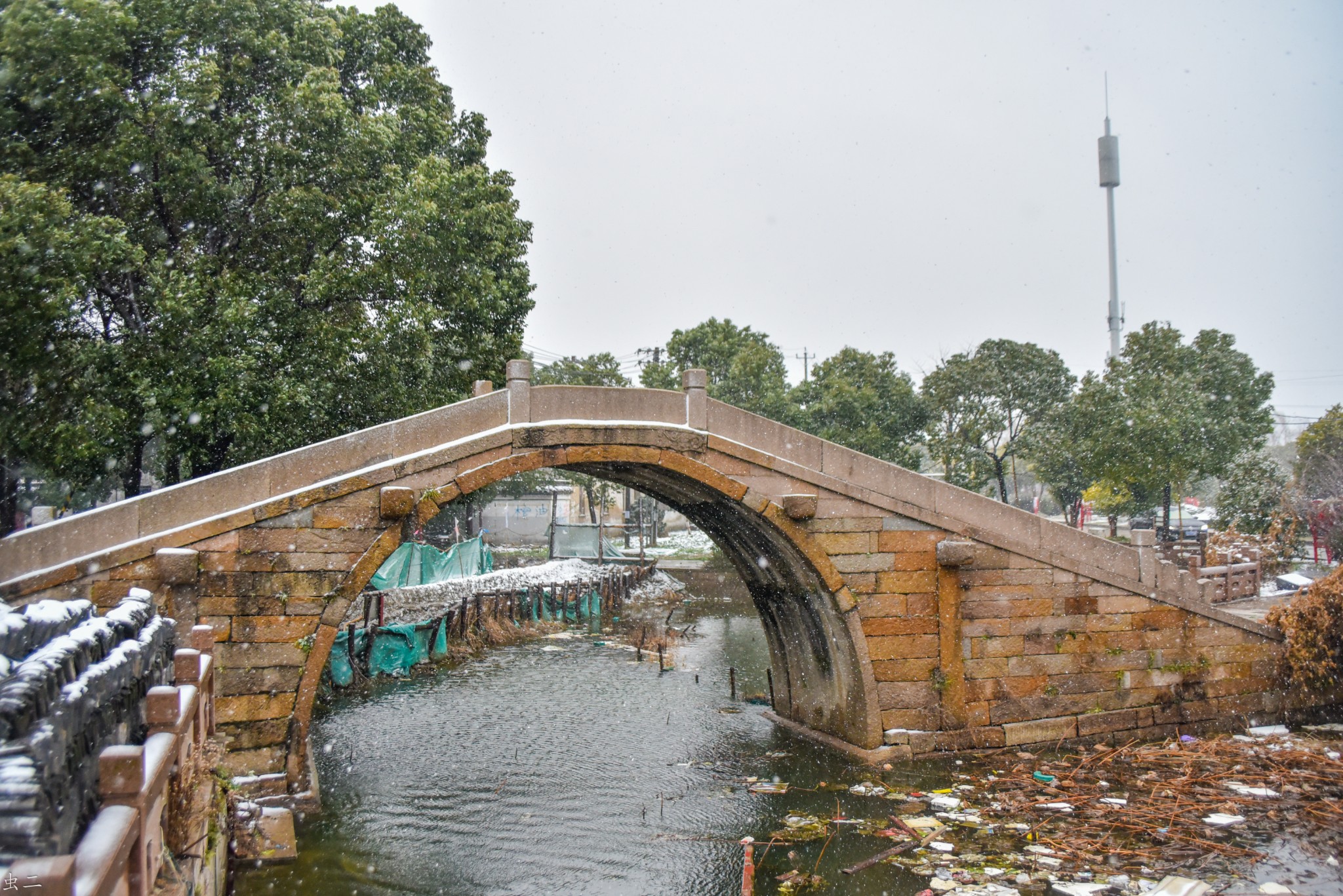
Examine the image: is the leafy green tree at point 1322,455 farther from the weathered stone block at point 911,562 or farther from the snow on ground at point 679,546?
the weathered stone block at point 911,562

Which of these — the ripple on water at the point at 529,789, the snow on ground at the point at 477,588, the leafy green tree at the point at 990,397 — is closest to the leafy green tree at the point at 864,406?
the leafy green tree at the point at 990,397

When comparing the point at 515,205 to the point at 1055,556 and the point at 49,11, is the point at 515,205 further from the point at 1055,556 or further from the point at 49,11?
the point at 1055,556

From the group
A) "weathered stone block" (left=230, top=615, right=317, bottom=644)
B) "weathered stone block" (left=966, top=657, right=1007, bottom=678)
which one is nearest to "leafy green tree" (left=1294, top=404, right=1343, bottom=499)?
"weathered stone block" (left=966, top=657, right=1007, bottom=678)

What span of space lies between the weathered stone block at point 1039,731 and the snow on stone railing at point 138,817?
896cm

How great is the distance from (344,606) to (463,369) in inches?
294

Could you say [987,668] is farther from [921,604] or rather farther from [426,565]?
[426,565]

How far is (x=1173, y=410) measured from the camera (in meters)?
26.7

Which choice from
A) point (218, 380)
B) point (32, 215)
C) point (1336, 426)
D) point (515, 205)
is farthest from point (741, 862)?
point (1336, 426)

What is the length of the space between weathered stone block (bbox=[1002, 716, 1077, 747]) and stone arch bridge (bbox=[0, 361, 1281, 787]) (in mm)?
31

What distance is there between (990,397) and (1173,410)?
7612mm

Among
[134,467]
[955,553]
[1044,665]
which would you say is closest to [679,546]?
[134,467]

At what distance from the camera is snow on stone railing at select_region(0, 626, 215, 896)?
92.0 inches

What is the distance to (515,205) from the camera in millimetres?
17141

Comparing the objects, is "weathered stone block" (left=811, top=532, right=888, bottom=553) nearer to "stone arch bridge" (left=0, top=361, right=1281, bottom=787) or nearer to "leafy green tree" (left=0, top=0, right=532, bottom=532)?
"stone arch bridge" (left=0, top=361, right=1281, bottom=787)
